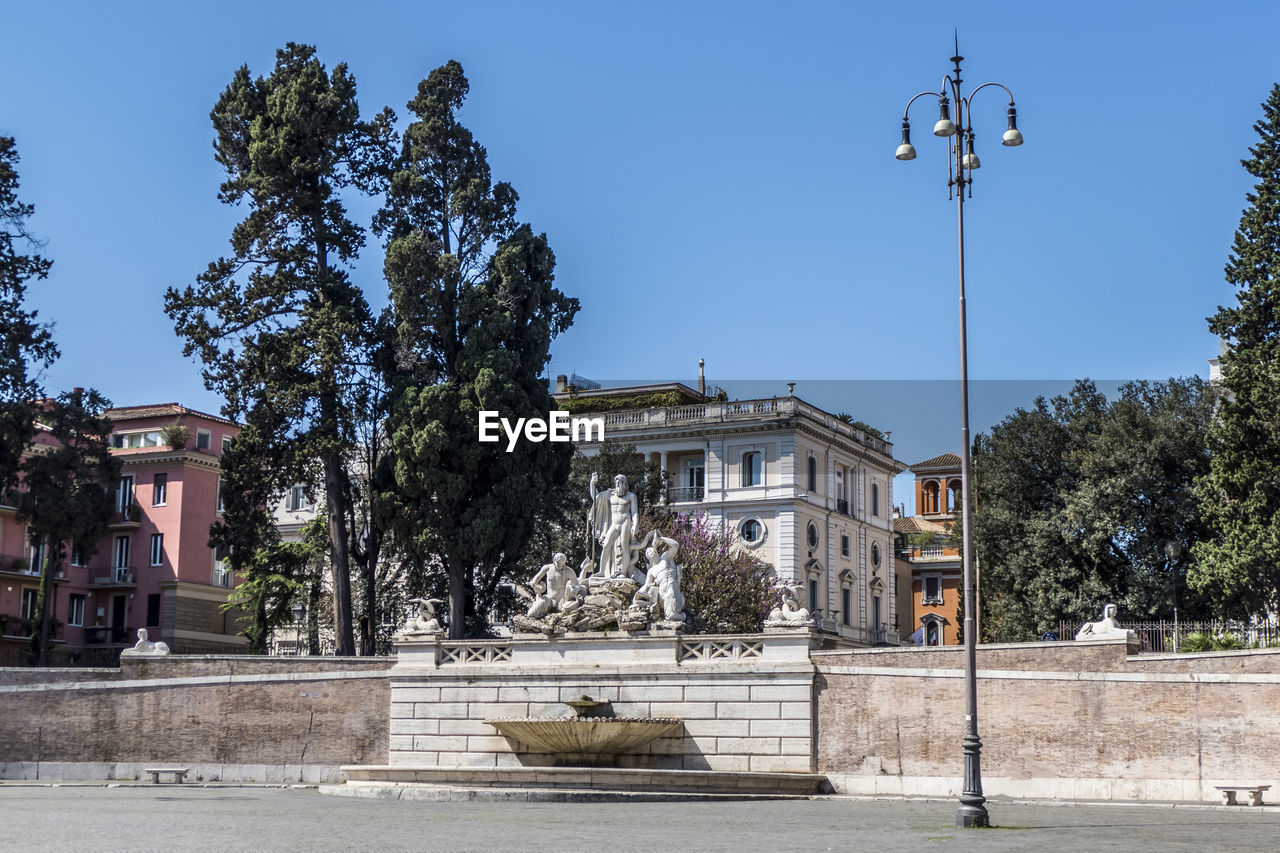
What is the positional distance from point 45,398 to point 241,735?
12582 millimetres

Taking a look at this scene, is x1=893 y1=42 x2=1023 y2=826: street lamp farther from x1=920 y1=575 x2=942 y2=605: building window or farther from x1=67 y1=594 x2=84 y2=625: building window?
x1=920 y1=575 x2=942 y2=605: building window

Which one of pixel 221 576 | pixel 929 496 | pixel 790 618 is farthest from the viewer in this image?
pixel 929 496

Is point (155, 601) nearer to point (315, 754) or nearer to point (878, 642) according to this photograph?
point (315, 754)

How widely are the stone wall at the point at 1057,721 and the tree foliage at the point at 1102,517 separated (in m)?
14.7

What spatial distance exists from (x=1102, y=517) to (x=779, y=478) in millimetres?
17702

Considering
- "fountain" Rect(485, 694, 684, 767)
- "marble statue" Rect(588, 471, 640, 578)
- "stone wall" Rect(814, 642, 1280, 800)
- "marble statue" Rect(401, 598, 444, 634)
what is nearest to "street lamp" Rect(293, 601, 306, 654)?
"marble statue" Rect(401, 598, 444, 634)

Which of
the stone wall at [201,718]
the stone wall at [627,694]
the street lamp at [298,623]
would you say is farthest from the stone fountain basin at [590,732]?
the street lamp at [298,623]

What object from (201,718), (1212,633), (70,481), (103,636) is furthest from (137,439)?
(1212,633)

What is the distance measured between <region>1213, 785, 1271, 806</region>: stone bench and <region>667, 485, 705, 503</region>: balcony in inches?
1423

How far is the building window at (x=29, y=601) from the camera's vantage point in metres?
51.9

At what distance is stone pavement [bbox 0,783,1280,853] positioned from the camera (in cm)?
1588

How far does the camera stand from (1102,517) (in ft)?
138

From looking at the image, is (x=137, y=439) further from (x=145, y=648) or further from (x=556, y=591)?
(x=556, y=591)

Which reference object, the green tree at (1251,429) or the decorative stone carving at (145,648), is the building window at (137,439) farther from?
the green tree at (1251,429)
